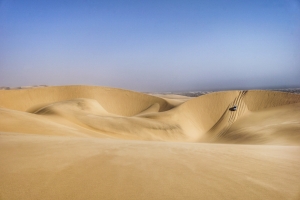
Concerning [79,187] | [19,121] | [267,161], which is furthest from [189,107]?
[79,187]

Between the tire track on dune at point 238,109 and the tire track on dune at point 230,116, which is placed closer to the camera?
the tire track on dune at point 230,116

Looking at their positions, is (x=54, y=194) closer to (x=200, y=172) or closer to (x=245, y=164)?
(x=200, y=172)

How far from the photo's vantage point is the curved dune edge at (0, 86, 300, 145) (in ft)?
32.7

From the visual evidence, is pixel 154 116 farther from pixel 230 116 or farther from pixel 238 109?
pixel 238 109

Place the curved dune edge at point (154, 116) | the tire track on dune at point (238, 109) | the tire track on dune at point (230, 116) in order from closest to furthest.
→ the curved dune edge at point (154, 116) → the tire track on dune at point (230, 116) → the tire track on dune at point (238, 109)

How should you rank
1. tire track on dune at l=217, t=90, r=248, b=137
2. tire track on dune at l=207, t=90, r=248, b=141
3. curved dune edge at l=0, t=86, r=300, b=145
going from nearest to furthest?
curved dune edge at l=0, t=86, r=300, b=145
tire track on dune at l=207, t=90, r=248, b=141
tire track on dune at l=217, t=90, r=248, b=137

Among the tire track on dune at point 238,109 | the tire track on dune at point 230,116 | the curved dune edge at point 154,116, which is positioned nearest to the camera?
the curved dune edge at point 154,116

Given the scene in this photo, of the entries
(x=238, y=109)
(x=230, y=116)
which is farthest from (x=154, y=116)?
(x=238, y=109)

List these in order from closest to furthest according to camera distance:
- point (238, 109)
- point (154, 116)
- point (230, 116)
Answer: point (154, 116) < point (230, 116) < point (238, 109)

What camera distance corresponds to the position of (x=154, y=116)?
1891 cm

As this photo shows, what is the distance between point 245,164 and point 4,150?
411 centimetres

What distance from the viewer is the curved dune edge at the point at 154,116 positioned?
9.96m

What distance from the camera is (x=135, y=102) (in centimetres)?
3075

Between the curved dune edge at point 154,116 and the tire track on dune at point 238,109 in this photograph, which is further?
the tire track on dune at point 238,109
